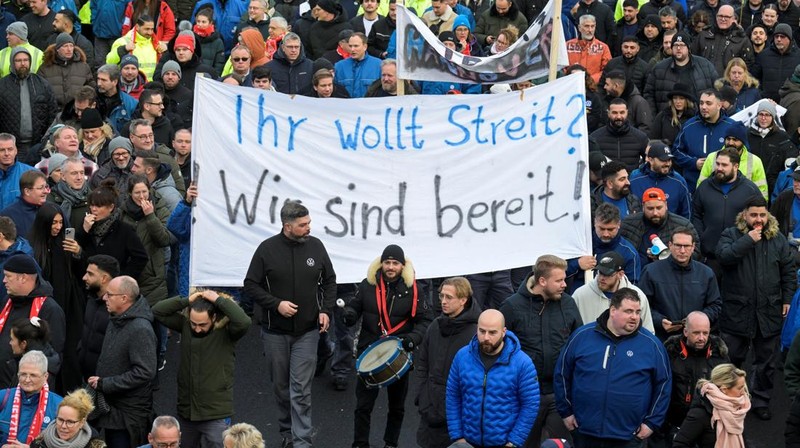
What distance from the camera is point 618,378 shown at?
1034cm

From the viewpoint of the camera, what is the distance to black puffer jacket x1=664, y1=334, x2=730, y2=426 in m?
10.8

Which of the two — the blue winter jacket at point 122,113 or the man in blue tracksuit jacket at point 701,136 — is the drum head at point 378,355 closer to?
the man in blue tracksuit jacket at point 701,136

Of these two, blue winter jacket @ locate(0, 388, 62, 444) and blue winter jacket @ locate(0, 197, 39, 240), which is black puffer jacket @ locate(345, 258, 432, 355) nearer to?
blue winter jacket @ locate(0, 388, 62, 444)

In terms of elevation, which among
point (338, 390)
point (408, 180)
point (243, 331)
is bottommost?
point (338, 390)

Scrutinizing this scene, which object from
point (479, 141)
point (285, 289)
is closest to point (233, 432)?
point (285, 289)

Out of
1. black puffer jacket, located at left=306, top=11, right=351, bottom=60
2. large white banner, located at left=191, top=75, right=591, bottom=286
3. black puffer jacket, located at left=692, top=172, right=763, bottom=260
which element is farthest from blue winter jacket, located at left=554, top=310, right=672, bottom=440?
black puffer jacket, located at left=306, top=11, right=351, bottom=60

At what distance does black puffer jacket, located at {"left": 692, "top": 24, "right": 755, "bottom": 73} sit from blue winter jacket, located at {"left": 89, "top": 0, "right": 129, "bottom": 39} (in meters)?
7.43

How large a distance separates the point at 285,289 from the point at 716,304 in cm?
336

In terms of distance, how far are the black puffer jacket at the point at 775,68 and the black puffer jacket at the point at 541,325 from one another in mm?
8155

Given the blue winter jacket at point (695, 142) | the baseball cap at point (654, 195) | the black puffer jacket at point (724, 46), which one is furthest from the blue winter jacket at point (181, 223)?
the black puffer jacket at point (724, 46)

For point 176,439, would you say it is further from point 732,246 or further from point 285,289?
point 732,246

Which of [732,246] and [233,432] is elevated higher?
[732,246]

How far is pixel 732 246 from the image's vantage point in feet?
41.5

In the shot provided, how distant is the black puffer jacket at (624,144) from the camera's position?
50.2ft
